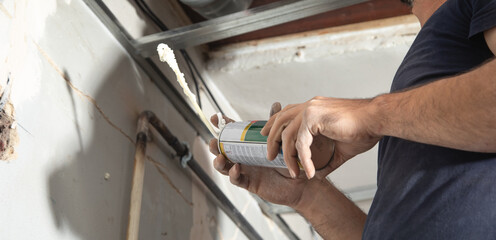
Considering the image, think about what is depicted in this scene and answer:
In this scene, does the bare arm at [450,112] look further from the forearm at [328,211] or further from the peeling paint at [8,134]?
the peeling paint at [8,134]

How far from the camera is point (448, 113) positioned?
615 millimetres

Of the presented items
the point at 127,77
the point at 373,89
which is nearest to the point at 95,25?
the point at 127,77

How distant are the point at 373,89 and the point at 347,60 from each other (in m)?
0.18

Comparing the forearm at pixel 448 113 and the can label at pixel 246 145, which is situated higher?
the can label at pixel 246 145

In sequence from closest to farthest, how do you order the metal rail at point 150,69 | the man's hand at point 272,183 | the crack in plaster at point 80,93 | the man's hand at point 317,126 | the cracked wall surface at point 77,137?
1. the man's hand at point 317,126
2. the cracked wall surface at point 77,137
3. the crack in plaster at point 80,93
4. the man's hand at point 272,183
5. the metal rail at point 150,69

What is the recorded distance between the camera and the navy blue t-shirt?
0.63m

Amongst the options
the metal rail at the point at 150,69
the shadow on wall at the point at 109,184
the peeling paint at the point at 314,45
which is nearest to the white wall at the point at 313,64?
the peeling paint at the point at 314,45

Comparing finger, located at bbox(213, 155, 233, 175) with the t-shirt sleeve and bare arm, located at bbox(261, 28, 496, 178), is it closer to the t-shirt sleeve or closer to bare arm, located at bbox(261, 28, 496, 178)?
bare arm, located at bbox(261, 28, 496, 178)

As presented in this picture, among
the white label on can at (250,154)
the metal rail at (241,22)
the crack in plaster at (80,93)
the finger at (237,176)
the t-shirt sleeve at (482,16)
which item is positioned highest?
the crack in plaster at (80,93)

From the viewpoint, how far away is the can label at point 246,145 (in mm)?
820

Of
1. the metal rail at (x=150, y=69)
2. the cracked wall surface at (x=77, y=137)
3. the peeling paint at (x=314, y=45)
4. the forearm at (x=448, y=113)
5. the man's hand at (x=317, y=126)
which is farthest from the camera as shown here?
the peeling paint at (x=314, y=45)

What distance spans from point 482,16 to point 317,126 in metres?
0.30

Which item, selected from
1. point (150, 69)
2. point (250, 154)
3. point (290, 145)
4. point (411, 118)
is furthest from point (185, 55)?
point (411, 118)

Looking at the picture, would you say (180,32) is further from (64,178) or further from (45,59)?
(64,178)
